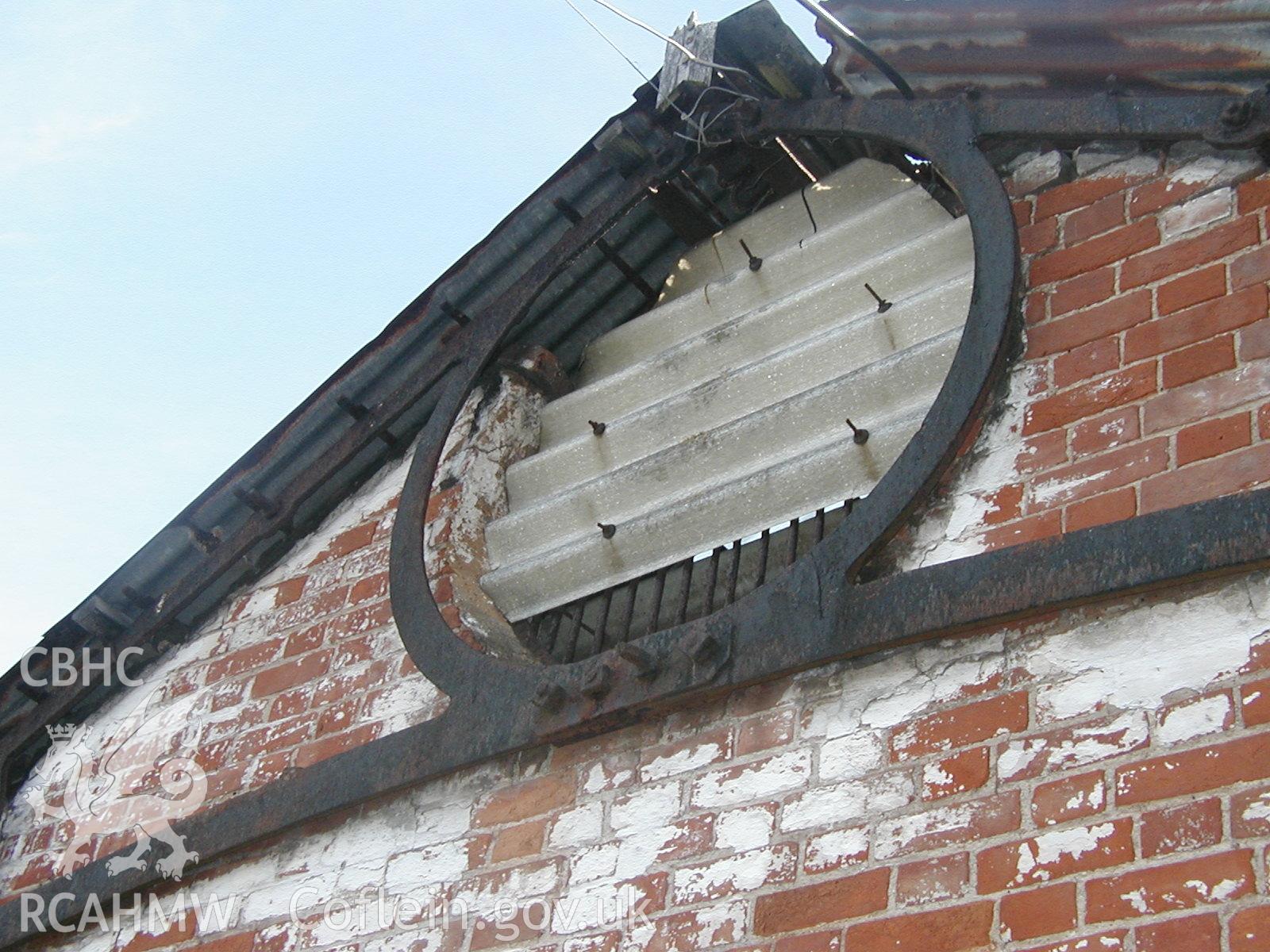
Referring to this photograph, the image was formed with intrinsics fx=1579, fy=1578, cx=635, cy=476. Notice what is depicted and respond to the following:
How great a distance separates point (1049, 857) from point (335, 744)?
5.75 feet

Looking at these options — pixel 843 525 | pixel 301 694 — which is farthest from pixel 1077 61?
pixel 301 694

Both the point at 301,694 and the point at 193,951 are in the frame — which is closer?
the point at 193,951

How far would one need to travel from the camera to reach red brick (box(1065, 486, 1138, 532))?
2.61m

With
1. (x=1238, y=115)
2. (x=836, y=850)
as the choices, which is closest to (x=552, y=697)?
(x=836, y=850)

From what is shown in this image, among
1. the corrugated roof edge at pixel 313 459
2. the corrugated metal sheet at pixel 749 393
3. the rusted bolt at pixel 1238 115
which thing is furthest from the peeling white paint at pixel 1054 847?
the corrugated roof edge at pixel 313 459

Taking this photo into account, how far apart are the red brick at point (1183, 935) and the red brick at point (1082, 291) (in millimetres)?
1273

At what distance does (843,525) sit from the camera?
9.40 feet

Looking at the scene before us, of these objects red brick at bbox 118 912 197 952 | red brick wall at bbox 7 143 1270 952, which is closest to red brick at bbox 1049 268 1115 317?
red brick wall at bbox 7 143 1270 952

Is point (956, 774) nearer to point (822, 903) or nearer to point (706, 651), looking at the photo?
point (822, 903)

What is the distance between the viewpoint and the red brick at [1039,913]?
2.21 meters

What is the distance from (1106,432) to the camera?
9.03 ft

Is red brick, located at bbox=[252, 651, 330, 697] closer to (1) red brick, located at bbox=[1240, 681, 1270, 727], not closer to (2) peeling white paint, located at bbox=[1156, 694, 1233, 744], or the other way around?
(2) peeling white paint, located at bbox=[1156, 694, 1233, 744]

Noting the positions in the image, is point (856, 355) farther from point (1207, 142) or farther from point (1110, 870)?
point (1110, 870)

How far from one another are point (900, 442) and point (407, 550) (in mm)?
1170
